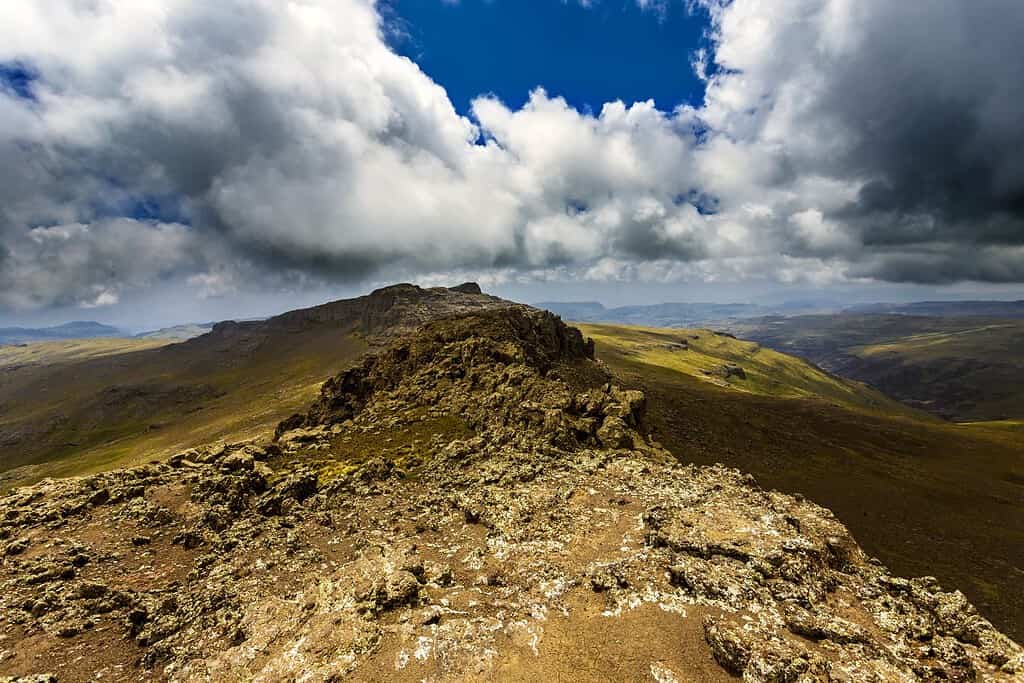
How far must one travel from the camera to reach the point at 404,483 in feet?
156

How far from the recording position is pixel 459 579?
31422 mm

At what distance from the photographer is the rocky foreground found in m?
22.8

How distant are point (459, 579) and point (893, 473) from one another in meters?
74.2

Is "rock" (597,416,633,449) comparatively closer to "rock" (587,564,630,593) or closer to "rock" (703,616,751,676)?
"rock" (587,564,630,593)

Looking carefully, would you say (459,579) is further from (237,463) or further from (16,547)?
(16,547)

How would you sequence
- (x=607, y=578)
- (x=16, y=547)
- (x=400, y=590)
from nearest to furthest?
(x=400, y=590)
(x=607, y=578)
(x=16, y=547)

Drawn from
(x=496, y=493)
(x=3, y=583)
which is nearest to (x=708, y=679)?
(x=496, y=493)

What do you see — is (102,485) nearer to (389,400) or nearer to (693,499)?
(389,400)

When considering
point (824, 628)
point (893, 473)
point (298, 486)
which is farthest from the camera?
point (893, 473)

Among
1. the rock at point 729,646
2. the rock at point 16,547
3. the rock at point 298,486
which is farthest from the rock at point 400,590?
the rock at point 16,547

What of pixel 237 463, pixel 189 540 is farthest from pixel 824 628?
pixel 237 463

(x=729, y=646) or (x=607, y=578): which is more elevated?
(x=729, y=646)

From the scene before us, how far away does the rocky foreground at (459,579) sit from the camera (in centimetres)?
2278

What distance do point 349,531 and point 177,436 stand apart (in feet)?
500
